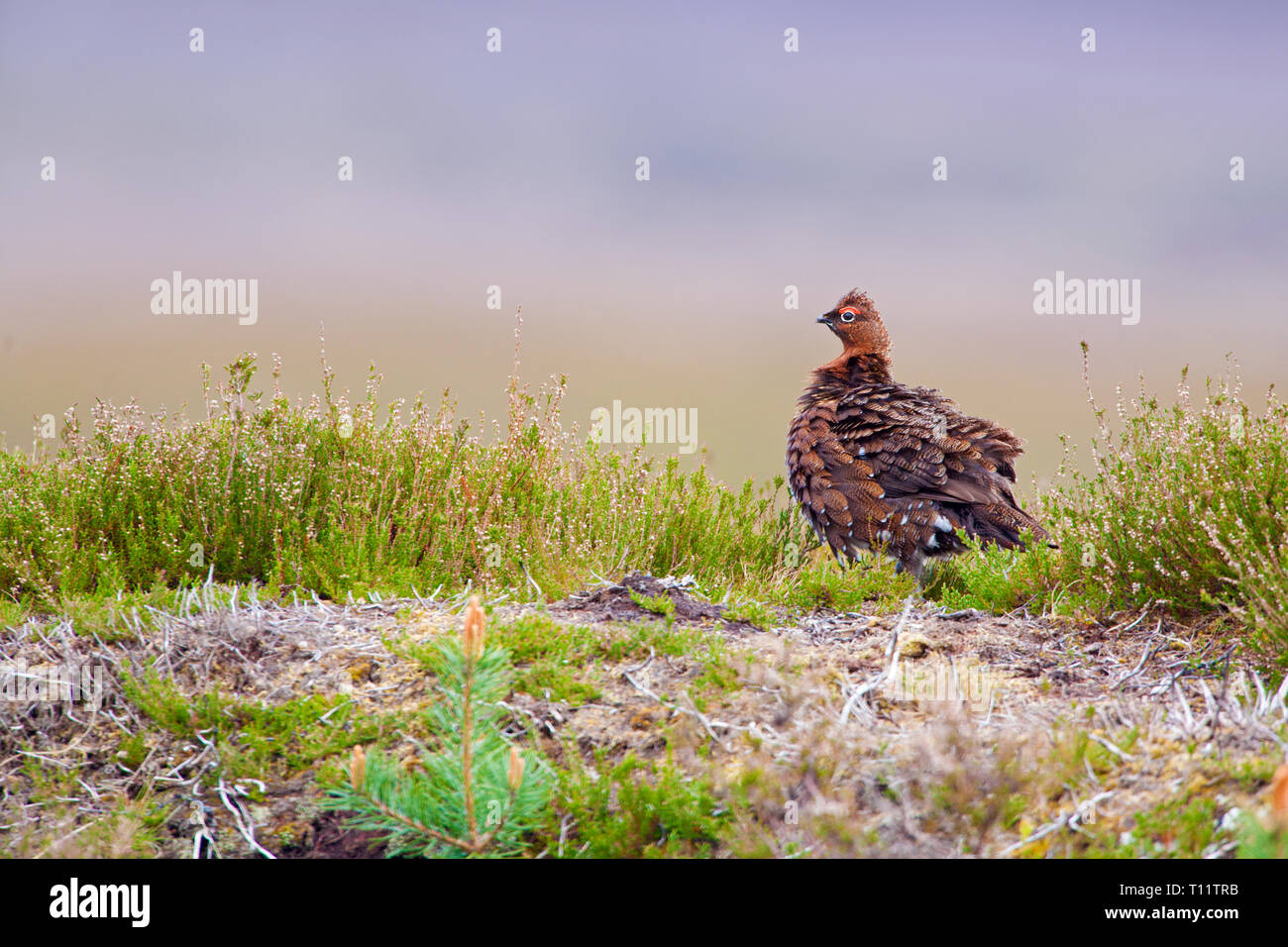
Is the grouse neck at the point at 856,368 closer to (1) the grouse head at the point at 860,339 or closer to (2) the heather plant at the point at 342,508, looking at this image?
(1) the grouse head at the point at 860,339

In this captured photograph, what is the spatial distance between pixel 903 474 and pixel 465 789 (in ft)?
16.0

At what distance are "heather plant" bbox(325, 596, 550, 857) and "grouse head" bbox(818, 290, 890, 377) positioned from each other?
18.8ft

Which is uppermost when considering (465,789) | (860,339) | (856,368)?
(860,339)

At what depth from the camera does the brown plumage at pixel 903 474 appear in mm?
6699

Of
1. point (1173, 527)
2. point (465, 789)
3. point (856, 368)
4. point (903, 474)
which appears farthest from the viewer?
point (856, 368)

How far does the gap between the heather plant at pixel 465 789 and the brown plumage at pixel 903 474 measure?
4095 millimetres

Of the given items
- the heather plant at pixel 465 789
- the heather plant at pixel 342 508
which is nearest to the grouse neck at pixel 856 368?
the heather plant at pixel 342 508

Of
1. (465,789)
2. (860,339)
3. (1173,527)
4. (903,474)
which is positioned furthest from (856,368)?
(465,789)

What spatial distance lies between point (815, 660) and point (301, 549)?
296cm

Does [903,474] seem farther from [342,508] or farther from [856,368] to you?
[342,508]

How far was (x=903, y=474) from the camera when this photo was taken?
685 centimetres

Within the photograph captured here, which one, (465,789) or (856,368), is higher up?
(856,368)

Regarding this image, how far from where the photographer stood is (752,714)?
11.0 feet

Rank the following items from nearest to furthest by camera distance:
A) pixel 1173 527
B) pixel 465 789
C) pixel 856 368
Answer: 1. pixel 465 789
2. pixel 1173 527
3. pixel 856 368
